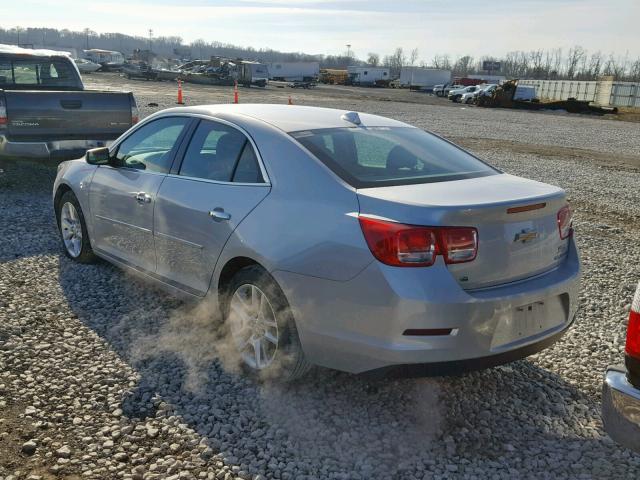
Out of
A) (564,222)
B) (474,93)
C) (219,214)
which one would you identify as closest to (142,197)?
(219,214)

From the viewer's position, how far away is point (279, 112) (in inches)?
168

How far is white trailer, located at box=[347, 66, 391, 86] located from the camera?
84.3 m

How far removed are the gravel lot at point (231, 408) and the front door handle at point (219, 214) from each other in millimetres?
945

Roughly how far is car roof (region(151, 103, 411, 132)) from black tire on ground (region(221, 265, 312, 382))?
0.96 metres

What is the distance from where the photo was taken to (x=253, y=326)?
12.2 ft

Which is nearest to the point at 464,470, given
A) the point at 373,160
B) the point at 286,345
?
the point at 286,345

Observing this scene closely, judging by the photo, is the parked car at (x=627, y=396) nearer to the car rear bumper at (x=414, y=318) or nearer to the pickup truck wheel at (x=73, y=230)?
the car rear bumper at (x=414, y=318)

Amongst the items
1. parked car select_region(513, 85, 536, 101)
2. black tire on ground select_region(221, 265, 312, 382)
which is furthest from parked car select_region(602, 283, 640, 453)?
parked car select_region(513, 85, 536, 101)

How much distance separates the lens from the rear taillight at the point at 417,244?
291cm

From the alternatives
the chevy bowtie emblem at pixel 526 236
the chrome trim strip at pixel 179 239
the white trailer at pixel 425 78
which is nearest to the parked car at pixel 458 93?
the white trailer at pixel 425 78

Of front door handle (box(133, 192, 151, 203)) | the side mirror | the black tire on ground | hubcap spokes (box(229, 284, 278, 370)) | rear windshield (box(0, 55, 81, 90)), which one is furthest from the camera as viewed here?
rear windshield (box(0, 55, 81, 90))

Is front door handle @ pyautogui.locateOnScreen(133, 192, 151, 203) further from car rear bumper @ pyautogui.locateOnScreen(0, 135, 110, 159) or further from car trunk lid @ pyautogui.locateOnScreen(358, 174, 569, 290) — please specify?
car rear bumper @ pyautogui.locateOnScreen(0, 135, 110, 159)

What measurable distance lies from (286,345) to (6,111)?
651cm

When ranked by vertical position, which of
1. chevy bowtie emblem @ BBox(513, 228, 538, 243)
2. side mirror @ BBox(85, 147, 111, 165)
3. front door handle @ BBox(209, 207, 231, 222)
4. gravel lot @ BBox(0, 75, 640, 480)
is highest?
side mirror @ BBox(85, 147, 111, 165)
